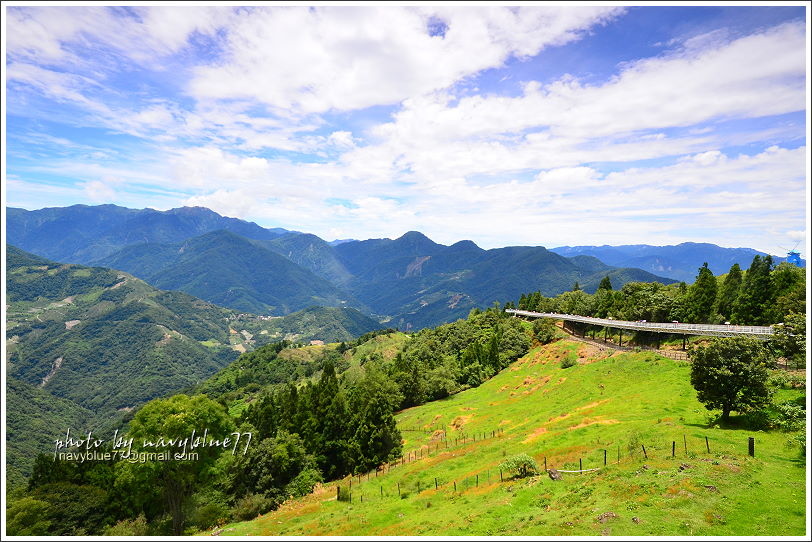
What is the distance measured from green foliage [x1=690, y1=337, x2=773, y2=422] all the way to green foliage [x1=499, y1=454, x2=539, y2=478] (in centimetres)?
2014

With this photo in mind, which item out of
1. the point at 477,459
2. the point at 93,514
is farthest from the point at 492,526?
the point at 93,514

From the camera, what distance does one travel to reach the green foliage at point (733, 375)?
125 feet

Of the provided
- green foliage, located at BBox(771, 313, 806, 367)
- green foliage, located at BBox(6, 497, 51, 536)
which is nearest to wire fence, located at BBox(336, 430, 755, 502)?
green foliage, located at BBox(771, 313, 806, 367)

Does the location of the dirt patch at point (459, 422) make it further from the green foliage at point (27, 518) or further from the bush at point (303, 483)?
the green foliage at point (27, 518)

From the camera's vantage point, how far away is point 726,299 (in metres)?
91.7

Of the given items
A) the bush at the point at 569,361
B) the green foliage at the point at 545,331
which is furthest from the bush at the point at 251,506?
the green foliage at the point at 545,331

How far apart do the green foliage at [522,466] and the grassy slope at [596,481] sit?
1.56m

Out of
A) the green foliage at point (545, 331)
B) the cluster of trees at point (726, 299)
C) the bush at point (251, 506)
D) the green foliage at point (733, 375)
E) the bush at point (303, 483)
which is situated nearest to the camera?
the green foliage at point (733, 375)

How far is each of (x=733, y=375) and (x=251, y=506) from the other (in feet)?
187

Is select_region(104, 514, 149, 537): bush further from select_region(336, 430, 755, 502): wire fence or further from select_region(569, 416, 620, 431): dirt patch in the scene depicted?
select_region(569, 416, 620, 431): dirt patch

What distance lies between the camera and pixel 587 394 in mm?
65062

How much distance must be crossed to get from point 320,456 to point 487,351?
70.5 metres

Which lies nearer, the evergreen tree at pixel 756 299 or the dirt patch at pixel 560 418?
the dirt patch at pixel 560 418

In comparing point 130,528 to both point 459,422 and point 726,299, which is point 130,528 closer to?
point 459,422
